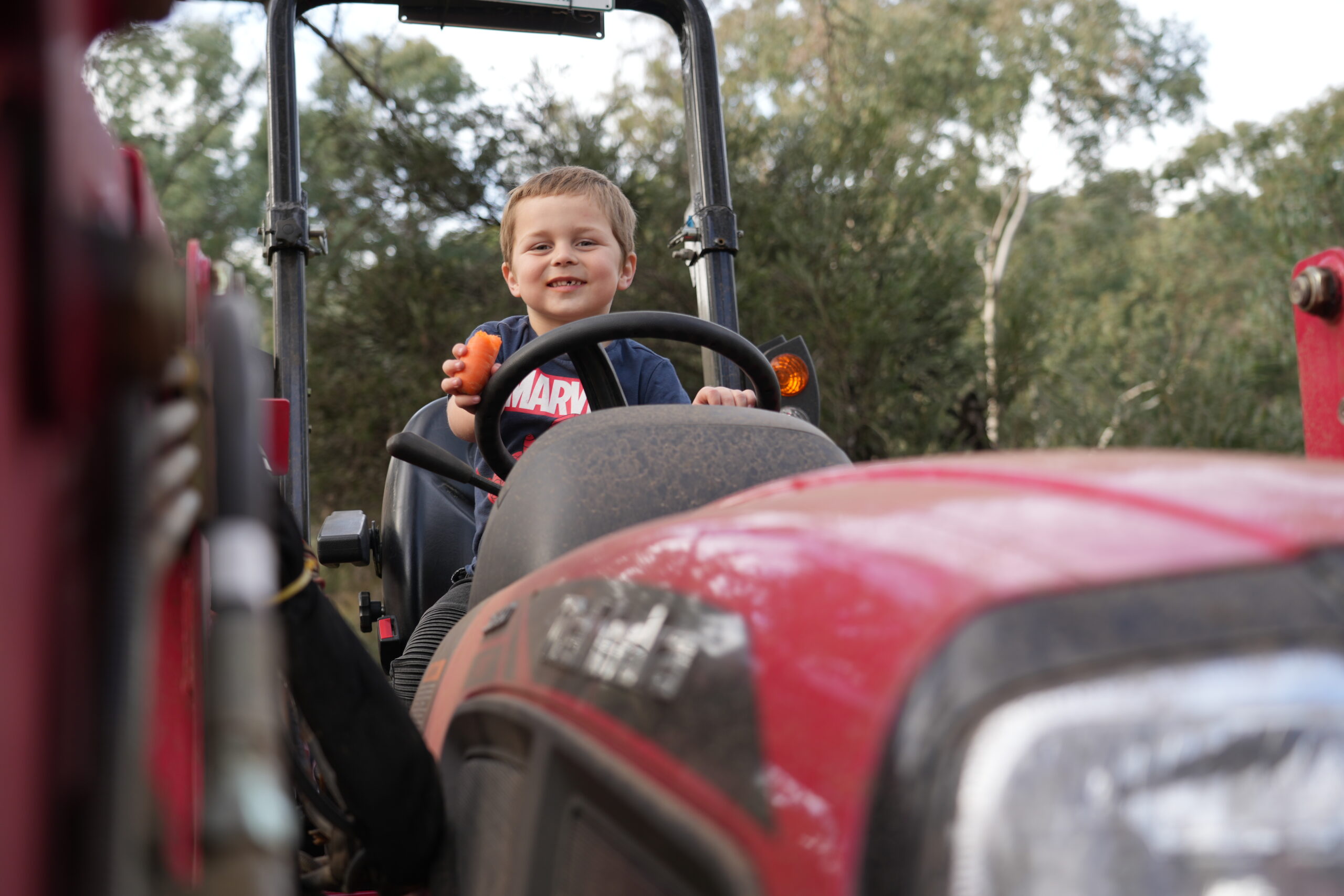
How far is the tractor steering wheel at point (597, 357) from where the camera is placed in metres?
1.60

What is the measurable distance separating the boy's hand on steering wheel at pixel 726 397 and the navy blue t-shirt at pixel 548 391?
64mm

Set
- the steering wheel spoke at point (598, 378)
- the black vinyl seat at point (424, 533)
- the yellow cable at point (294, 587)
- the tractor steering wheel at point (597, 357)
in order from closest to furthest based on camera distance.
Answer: the yellow cable at point (294, 587)
the tractor steering wheel at point (597, 357)
the steering wheel spoke at point (598, 378)
the black vinyl seat at point (424, 533)

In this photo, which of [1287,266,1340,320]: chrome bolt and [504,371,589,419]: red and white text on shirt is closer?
[504,371,589,419]: red and white text on shirt

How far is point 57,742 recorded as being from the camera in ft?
1.68

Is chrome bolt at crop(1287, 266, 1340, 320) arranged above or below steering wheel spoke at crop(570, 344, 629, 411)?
above

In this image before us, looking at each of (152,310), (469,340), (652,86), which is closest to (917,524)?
(152,310)

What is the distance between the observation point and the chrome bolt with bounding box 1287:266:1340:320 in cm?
250

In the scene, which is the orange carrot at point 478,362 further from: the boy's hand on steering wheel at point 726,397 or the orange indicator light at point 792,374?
the orange indicator light at point 792,374

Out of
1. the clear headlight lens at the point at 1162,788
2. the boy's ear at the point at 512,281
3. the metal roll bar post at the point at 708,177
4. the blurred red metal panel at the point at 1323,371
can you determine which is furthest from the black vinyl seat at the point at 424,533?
the clear headlight lens at the point at 1162,788

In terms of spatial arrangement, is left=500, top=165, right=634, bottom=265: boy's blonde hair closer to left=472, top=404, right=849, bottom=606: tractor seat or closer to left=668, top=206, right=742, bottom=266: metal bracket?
left=668, top=206, right=742, bottom=266: metal bracket

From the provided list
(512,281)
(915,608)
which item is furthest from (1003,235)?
(915,608)

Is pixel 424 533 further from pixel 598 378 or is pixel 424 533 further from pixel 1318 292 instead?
pixel 1318 292

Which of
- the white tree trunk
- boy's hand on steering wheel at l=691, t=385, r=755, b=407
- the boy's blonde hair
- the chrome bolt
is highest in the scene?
the white tree trunk

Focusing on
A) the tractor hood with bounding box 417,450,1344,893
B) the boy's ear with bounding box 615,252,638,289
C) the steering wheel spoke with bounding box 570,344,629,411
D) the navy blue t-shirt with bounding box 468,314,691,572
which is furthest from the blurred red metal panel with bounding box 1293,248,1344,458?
the tractor hood with bounding box 417,450,1344,893
